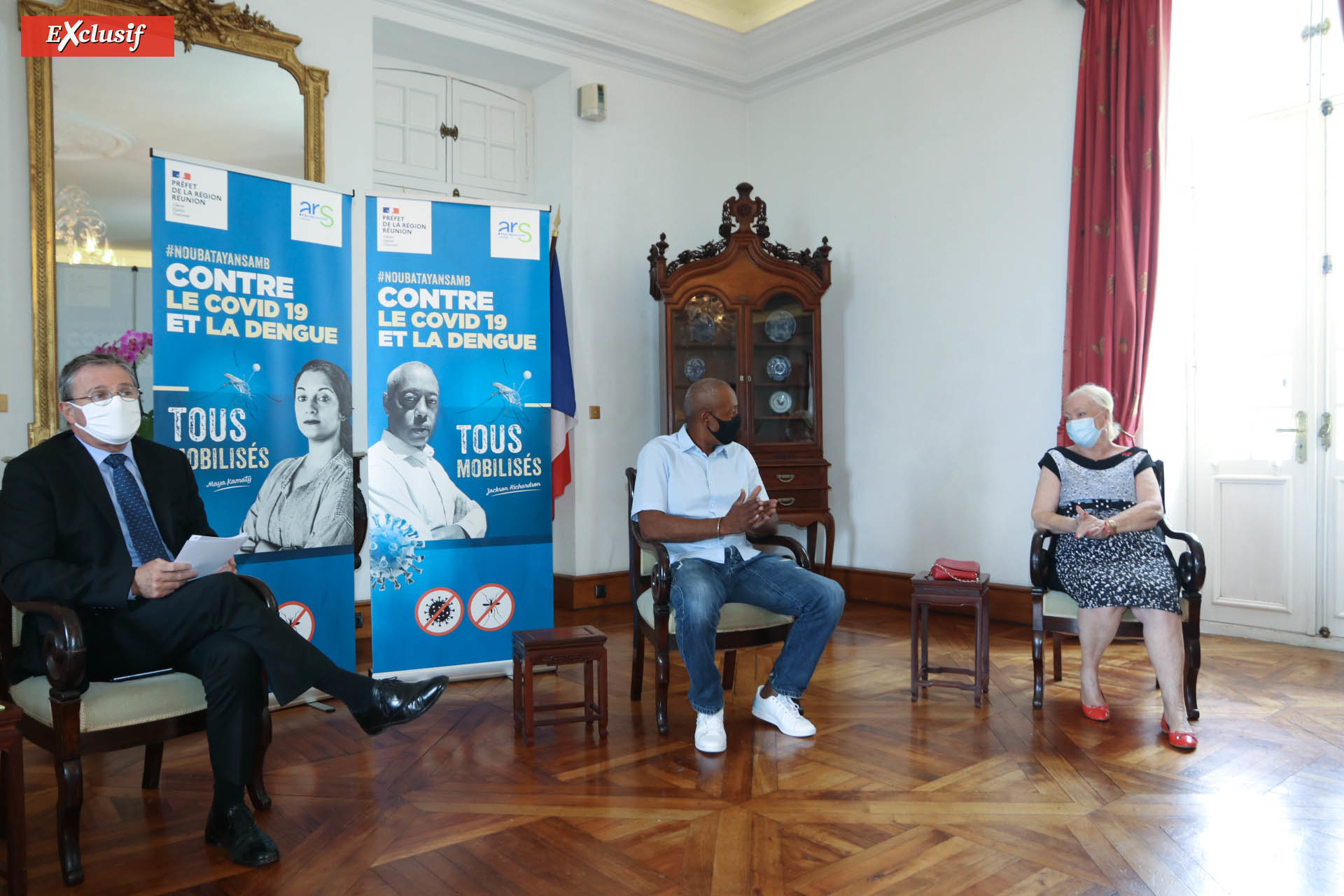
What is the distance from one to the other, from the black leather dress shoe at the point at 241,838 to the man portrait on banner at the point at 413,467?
5.22ft

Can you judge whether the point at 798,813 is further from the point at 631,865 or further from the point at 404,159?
the point at 404,159

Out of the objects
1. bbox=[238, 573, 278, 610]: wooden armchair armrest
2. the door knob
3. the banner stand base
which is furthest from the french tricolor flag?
the door knob

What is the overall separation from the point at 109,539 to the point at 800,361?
4.15 meters

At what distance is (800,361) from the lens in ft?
19.3

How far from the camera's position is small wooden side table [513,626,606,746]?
324cm

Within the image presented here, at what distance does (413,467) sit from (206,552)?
137 cm

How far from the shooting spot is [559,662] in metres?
3.30

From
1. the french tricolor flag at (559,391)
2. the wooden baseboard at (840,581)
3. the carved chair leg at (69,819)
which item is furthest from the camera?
the wooden baseboard at (840,581)

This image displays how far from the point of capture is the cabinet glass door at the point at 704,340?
577cm

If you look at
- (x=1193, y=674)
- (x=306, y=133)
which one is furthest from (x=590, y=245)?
(x=1193, y=674)

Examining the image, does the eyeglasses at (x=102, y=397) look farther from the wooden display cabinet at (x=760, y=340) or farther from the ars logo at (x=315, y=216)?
the wooden display cabinet at (x=760, y=340)

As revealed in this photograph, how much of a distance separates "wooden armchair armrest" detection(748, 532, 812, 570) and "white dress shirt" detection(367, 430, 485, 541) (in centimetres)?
120

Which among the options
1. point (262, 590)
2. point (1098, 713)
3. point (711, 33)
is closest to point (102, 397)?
point (262, 590)

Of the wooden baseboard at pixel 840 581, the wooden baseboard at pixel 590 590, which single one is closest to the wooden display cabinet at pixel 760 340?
the wooden baseboard at pixel 840 581
